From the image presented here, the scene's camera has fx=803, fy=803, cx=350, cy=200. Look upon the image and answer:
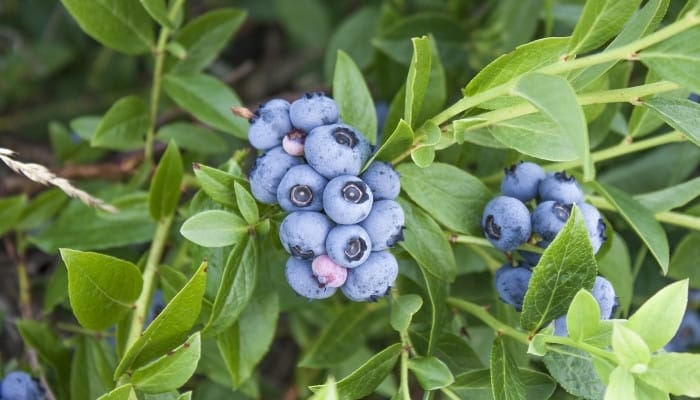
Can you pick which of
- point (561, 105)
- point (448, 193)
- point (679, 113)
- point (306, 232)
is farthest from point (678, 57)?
point (306, 232)

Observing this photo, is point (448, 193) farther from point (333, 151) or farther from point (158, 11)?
point (158, 11)

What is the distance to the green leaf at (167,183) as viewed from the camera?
2225 millimetres

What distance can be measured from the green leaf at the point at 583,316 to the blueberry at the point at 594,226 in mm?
316

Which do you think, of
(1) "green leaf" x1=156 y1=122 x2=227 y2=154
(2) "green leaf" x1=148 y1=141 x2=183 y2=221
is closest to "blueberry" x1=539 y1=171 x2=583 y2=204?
(2) "green leaf" x1=148 y1=141 x2=183 y2=221

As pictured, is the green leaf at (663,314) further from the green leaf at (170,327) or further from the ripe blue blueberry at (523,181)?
the green leaf at (170,327)

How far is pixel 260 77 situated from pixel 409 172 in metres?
2.46

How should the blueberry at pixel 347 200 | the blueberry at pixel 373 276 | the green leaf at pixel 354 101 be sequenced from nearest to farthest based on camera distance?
1. the blueberry at pixel 347 200
2. the blueberry at pixel 373 276
3. the green leaf at pixel 354 101

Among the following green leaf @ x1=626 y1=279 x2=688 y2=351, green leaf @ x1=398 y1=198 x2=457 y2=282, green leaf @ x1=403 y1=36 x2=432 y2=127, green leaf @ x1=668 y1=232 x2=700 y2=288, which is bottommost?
green leaf @ x1=668 y1=232 x2=700 y2=288

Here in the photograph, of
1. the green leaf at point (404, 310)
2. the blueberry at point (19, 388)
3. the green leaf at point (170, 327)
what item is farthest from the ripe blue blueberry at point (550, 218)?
the blueberry at point (19, 388)

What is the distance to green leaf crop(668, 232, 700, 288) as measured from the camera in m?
2.46

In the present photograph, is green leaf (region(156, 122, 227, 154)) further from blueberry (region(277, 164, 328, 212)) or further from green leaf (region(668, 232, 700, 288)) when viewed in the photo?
green leaf (region(668, 232, 700, 288))

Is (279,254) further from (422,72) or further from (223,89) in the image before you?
(422,72)

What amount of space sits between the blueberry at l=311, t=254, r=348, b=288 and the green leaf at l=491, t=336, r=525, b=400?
0.40m

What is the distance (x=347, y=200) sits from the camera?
164 cm
